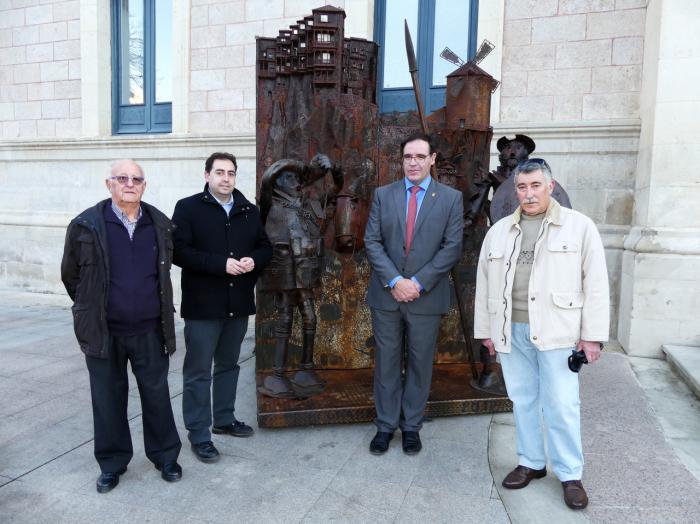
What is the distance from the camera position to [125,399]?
3.05 metres

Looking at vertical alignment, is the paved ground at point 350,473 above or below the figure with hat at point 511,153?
below

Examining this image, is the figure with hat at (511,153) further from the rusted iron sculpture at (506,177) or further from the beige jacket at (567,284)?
the beige jacket at (567,284)

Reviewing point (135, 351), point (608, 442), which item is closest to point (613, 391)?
point (608, 442)

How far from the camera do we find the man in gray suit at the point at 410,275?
3.36 metres

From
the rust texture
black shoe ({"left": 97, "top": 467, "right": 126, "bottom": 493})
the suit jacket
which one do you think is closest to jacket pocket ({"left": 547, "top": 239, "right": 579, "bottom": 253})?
the suit jacket

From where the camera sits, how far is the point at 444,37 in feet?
23.9

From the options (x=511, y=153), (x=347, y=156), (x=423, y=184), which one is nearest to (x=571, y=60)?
(x=511, y=153)

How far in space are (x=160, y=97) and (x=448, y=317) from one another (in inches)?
247

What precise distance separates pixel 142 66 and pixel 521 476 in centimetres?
853

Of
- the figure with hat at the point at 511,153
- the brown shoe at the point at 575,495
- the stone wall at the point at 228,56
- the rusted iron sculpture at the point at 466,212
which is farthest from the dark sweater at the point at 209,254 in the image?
the stone wall at the point at 228,56

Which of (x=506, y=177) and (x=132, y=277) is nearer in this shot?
(x=132, y=277)

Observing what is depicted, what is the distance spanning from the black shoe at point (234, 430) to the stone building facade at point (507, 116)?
424 centimetres

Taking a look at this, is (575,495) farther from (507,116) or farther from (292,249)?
(507,116)

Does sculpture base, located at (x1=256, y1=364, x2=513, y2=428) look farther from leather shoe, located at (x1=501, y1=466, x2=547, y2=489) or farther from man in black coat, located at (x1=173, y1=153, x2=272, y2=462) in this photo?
leather shoe, located at (x1=501, y1=466, x2=547, y2=489)
